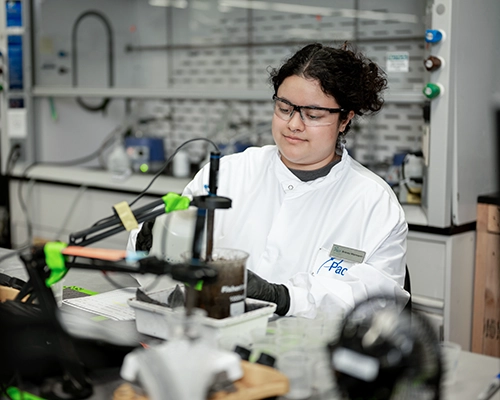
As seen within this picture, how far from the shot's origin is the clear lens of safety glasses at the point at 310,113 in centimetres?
178

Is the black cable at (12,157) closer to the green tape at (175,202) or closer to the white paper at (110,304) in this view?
the white paper at (110,304)

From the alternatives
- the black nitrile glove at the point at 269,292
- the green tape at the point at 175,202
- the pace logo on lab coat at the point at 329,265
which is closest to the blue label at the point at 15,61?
the pace logo on lab coat at the point at 329,265

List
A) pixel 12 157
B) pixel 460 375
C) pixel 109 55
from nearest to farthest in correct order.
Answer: pixel 460 375
pixel 12 157
pixel 109 55

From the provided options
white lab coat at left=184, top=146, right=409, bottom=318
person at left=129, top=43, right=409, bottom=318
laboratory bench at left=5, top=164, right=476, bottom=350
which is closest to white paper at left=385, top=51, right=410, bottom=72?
laboratory bench at left=5, top=164, right=476, bottom=350

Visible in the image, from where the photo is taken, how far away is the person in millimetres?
1716

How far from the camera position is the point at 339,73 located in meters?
1.79

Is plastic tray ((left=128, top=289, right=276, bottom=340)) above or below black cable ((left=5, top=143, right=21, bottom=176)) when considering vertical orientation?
below

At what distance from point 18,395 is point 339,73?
116 cm

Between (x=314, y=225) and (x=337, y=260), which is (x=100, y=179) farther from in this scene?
(x=337, y=260)

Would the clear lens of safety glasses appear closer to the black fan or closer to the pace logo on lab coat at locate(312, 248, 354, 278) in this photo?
the pace logo on lab coat at locate(312, 248, 354, 278)

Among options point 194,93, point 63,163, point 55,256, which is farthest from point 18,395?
point 63,163

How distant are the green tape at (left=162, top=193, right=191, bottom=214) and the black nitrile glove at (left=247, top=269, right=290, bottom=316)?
306 millimetres

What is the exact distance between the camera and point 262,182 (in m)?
1.94

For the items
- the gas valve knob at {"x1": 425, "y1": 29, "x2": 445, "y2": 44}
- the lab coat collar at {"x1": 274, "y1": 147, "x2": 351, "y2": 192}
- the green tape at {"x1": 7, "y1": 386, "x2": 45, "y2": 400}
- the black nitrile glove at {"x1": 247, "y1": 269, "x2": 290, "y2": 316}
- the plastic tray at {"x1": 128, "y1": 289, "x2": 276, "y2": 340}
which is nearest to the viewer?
the green tape at {"x1": 7, "y1": 386, "x2": 45, "y2": 400}
